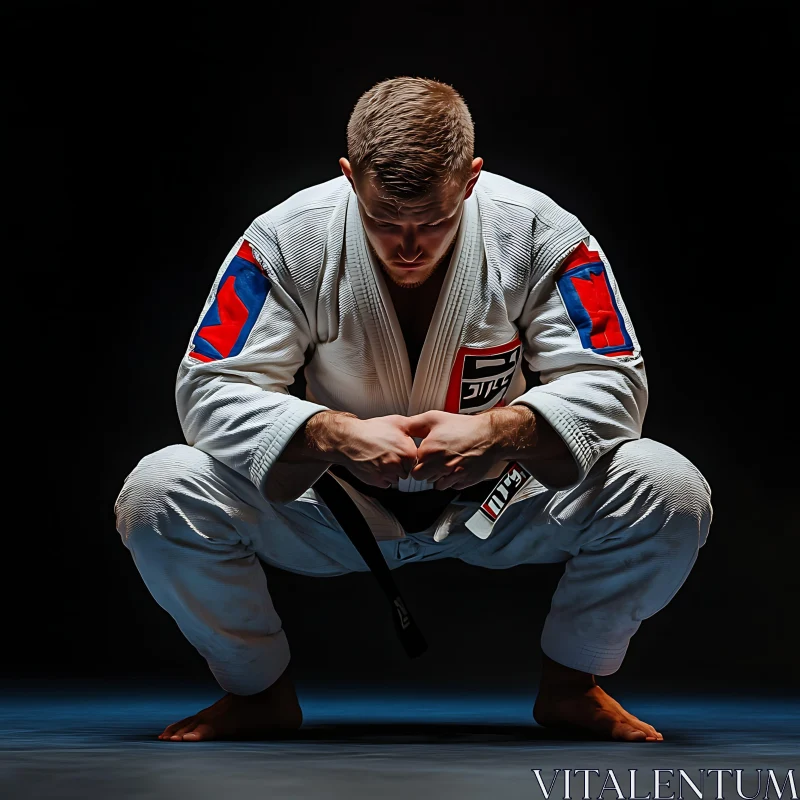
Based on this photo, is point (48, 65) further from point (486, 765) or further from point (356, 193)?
point (486, 765)

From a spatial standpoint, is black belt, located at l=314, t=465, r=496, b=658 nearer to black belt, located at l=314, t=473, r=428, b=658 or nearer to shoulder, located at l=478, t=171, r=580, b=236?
black belt, located at l=314, t=473, r=428, b=658

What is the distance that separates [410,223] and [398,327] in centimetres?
27

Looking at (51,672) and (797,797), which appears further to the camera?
(51,672)

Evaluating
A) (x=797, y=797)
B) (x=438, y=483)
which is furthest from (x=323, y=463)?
(x=797, y=797)

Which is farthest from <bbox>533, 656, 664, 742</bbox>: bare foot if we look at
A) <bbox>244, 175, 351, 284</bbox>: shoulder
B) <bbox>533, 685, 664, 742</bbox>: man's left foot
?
<bbox>244, 175, 351, 284</bbox>: shoulder

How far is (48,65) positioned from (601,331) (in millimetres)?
2060

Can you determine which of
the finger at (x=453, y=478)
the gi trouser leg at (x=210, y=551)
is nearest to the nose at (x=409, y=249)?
the finger at (x=453, y=478)

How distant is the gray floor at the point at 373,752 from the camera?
1.75m

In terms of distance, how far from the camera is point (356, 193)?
2.35m

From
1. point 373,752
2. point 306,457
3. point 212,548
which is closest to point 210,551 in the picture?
point 212,548

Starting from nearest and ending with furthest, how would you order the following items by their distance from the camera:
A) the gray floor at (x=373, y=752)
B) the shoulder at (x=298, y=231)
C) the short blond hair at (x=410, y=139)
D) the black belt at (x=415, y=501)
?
1. the gray floor at (x=373, y=752)
2. the short blond hair at (x=410, y=139)
3. the shoulder at (x=298, y=231)
4. the black belt at (x=415, y=501)

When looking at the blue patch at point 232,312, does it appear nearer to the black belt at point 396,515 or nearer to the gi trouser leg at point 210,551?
the gi trouser leg at point 210,551

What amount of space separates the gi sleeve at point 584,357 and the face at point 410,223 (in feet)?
0.79

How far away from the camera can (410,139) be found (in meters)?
2.21
